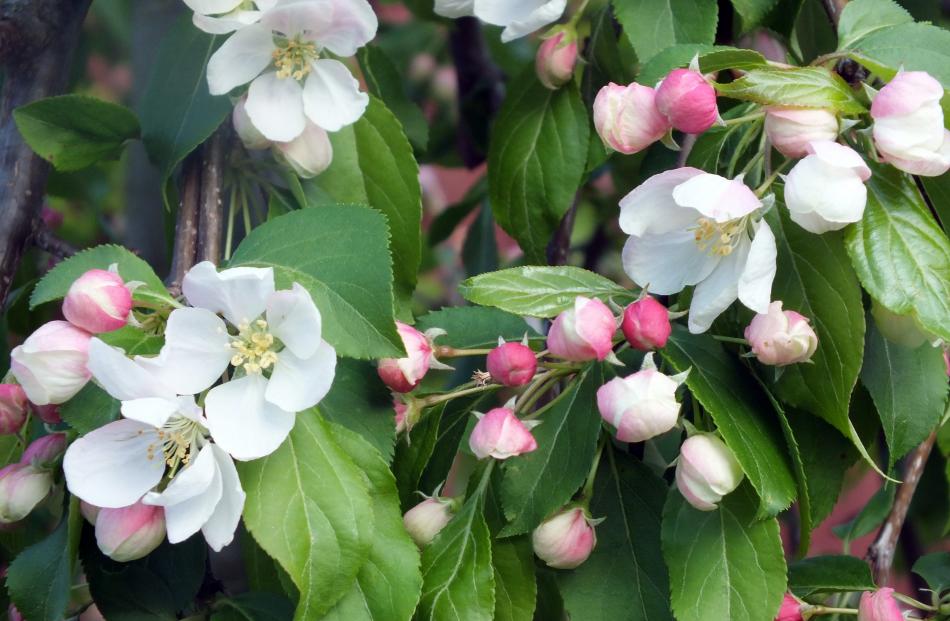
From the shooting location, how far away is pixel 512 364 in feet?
2.77

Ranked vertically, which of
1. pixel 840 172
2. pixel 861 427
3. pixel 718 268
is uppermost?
pixel 840 172

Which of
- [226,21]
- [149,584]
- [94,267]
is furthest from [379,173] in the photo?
[149,584]

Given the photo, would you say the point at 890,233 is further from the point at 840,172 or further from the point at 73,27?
the point at 73,27

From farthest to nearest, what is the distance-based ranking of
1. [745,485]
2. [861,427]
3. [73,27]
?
[73,27] → [861,427] → [745,485]

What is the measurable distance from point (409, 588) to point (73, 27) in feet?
2.36

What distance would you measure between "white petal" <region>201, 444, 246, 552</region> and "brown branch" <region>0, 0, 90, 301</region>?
445 millimetres

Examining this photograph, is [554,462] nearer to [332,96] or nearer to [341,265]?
[341,265]

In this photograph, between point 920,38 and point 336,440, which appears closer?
point 336,440

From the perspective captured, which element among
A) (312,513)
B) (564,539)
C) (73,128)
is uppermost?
(73,128)

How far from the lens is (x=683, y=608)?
841 millimetres

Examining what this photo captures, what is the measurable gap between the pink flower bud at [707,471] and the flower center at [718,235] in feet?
0.48

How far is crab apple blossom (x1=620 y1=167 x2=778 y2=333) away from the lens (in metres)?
0.79

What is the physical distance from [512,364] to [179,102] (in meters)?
0.46

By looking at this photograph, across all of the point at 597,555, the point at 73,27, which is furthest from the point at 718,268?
the point at 73,27
